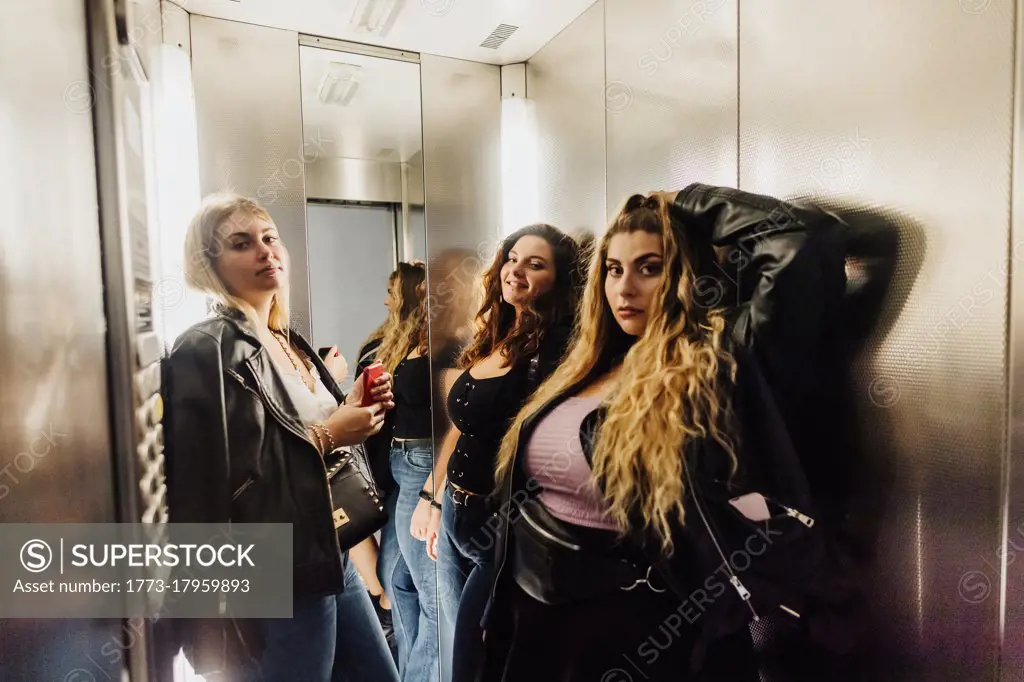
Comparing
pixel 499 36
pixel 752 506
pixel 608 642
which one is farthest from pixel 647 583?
pixel 499 36

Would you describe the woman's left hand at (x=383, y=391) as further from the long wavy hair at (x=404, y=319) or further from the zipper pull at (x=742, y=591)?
the zipper pull at (x=742, y=591)

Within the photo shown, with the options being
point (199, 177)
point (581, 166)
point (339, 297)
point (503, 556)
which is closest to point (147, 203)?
point (199, 177)

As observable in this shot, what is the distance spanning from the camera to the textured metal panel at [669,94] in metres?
1.24

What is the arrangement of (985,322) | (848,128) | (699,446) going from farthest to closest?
(699,446)
(848,128)
(985,322)

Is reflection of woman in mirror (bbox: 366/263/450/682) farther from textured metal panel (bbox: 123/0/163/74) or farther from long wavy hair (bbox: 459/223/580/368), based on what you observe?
textured metal panel (bbox: 123/0/163/74)

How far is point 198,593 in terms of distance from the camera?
4.63ft

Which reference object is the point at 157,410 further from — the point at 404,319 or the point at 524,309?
the point at 524,309

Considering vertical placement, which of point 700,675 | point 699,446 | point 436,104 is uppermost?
point 436,104

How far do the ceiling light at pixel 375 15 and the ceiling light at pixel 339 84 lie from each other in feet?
0.31

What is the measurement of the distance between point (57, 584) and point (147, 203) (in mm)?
920

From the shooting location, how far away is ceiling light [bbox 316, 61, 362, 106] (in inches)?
56.8

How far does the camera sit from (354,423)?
1485mm

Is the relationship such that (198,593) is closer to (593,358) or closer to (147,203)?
(147,203)

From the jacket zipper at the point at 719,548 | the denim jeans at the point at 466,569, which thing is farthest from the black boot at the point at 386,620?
the jacket zipper at the point at 719,548
